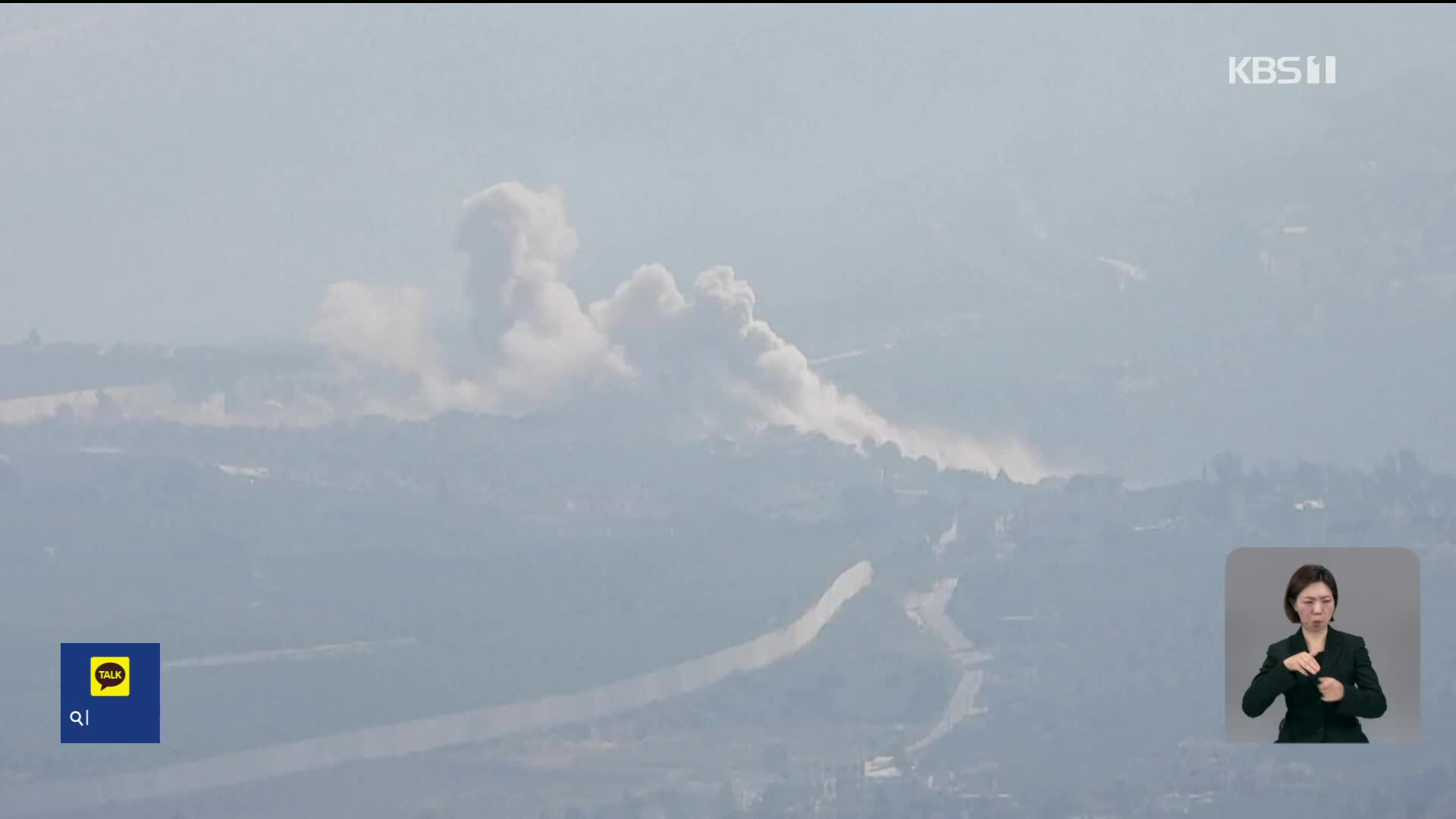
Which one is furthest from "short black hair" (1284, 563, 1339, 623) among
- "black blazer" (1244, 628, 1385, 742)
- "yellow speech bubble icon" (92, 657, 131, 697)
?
"yellow speech bubble icon" (92, 657, 131, 697)

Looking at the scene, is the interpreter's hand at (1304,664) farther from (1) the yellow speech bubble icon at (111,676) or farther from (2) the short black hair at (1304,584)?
(1) the yellow speech bubble icon at (111,676)

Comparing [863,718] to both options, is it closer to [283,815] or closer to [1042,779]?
[1042,779]

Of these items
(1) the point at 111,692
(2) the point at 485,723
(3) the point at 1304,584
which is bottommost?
(2) the point at 485,723

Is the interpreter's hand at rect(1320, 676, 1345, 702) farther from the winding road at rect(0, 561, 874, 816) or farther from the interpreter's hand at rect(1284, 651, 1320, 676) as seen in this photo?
the winding road at rect(0, 561, 874, 816)

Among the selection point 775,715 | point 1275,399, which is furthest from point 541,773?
point 1275,399

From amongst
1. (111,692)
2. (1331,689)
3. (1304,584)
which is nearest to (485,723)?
(111,692)

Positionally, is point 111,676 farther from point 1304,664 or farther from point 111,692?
point 1304,664
